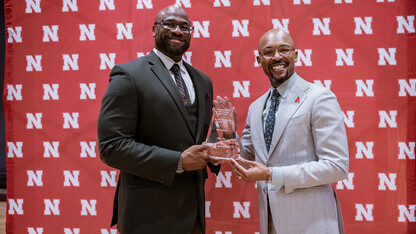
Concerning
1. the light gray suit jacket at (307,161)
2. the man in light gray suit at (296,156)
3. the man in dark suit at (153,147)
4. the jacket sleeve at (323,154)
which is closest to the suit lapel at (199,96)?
the man in dark suit at (153,147)

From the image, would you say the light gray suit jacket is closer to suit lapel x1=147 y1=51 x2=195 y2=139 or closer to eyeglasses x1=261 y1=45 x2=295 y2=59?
eyeglasses x1=261 y1=45 x2=295 y2=59

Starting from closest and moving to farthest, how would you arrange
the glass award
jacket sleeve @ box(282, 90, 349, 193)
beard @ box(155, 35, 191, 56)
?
jacket sleeve @ box(282, 90, 349, 193), the glass award, beard @ box(155, 35, 191, 56)

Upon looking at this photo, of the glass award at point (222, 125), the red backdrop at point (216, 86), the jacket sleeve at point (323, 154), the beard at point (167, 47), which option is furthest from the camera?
the red backdrop at point (216, 86)

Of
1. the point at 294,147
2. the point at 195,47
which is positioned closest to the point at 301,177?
the point at 294,147

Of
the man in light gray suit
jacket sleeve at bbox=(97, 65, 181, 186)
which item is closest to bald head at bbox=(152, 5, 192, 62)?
jacket sleeve at bbox=(97, 65, 181, 186)

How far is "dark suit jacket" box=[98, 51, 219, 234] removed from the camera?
1684mm

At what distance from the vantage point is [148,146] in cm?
171

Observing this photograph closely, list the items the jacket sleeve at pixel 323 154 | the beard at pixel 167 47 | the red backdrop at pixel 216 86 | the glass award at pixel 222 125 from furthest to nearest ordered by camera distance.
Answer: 1. the red backdrop at pixel 216 86
2. the beard at pixel 167 47
3. the glass award at pixel 222 125
4. the jacket sleeve at pixel 323 154

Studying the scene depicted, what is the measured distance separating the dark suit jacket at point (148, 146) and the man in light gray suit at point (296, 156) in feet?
1.17

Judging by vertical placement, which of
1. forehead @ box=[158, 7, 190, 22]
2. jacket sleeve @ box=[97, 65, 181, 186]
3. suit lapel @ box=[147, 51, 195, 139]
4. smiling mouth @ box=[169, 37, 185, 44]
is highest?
forehead @ box=[158, 7, 190, 22]

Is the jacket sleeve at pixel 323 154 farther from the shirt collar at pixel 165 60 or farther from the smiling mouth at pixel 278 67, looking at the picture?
the shirt collar at pixel 165 60

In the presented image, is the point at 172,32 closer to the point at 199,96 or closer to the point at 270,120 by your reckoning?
the point at 199,96

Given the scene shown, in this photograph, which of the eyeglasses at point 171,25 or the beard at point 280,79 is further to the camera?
the eyeglasses at point 171,25

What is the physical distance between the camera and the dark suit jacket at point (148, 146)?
168 cm
